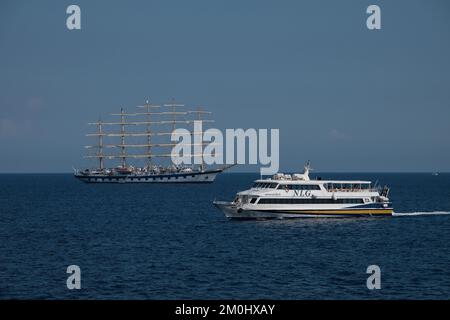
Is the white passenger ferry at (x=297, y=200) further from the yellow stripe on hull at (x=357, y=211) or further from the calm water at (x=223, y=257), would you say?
the calm water at (x=223, y=257)

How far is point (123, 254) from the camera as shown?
1984 inches

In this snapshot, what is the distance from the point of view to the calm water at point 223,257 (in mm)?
37219

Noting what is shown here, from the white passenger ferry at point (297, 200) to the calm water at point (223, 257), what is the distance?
46.0 inches

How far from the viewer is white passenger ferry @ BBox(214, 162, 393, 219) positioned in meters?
66.9

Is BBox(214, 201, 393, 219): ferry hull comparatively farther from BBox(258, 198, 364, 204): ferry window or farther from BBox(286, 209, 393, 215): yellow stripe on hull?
BBox(258, 198, 364, 204): ferry window

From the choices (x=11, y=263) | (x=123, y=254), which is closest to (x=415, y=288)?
(x=123, y=254)

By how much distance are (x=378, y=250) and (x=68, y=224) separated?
121 ft

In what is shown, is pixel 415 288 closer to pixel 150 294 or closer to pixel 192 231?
pixel 150 294

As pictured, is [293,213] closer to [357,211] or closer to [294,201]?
[294,201]

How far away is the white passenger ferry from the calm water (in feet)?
3.83

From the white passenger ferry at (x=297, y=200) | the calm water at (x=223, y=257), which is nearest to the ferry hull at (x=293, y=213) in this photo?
the white passenger ferry at (x=297, y=200)

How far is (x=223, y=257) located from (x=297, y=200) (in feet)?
67.2

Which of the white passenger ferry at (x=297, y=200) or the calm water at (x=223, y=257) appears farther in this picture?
the white passenger ferry at (x=297, y=200)
